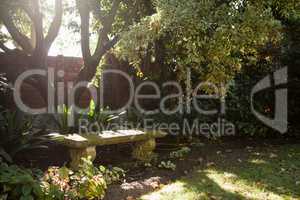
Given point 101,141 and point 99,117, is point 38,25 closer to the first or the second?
point 99,117

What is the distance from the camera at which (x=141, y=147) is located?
8.02 metres

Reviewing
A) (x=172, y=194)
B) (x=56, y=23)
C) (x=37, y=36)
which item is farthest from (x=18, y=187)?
(x=56, y=23)

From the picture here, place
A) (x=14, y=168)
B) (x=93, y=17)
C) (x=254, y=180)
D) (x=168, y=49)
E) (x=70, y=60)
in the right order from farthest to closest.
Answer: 1. (x=70, y=60)
2. (x=93, y=17)
3. (x=168, y=49)
4. (x=254, y=180)
5. (x=14, y=168)

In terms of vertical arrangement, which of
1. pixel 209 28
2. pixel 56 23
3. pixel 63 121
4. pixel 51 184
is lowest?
pixel 51 184

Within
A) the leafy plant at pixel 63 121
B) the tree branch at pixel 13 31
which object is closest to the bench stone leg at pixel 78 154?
the leafy plant at pixel 63 121

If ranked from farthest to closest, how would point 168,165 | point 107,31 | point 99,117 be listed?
point 107,31, point 99,117, point 168,165

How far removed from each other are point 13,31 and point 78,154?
13.8 feet

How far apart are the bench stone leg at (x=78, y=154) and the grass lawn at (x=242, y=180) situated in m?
1.47

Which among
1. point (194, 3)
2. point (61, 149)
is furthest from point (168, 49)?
point (61, 149)

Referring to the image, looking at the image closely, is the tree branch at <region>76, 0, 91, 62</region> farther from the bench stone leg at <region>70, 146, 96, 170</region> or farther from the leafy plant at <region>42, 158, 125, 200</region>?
the leafy plant at <region>42, 158, 125, 200</region>

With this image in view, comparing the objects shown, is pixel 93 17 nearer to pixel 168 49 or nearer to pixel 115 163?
pixel 168 49

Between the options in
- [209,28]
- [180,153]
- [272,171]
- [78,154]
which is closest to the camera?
[78,154]

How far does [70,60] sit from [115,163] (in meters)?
5.76

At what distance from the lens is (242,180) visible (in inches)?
259
